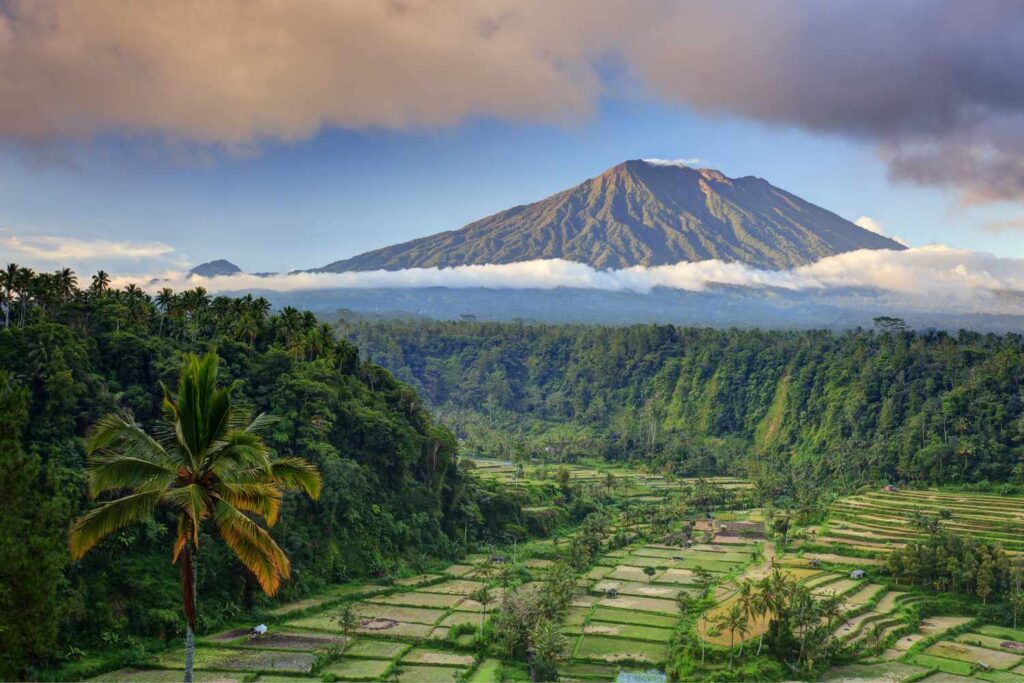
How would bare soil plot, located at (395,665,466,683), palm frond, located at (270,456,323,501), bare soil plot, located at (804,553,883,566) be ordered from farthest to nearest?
bare soil plot, located at (804,553,883,566)
bare soil plot, located at (395,665,466,683)
palm frond, located at (270,456,323,501)

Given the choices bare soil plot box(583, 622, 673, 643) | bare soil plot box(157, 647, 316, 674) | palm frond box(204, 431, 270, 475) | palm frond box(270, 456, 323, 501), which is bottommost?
bare soil plot box(583, 622, 673, 643)

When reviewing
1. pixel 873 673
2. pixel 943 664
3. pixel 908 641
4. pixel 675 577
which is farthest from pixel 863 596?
pixel 873 673

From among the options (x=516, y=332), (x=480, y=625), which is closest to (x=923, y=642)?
(x=480, y=625)

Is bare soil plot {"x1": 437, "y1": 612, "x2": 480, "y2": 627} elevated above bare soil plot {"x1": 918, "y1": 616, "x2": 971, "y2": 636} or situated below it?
above

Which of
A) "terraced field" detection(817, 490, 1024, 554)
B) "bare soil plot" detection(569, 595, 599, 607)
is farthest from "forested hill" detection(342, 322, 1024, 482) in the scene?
"bare soil plot" detection(569, 595, 599, 607)

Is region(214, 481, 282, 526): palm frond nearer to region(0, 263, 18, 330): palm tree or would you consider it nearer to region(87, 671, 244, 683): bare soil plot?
region(87, 671, 244, 683): bare soil plot

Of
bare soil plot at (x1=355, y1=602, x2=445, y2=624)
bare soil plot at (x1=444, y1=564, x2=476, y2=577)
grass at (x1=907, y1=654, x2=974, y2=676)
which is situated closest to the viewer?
grass at (x1=907, y1=654, x2=974, y2=676)

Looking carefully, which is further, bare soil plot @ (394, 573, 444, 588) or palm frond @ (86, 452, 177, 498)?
bare soil plot @ (394, 573, 444, 588)
